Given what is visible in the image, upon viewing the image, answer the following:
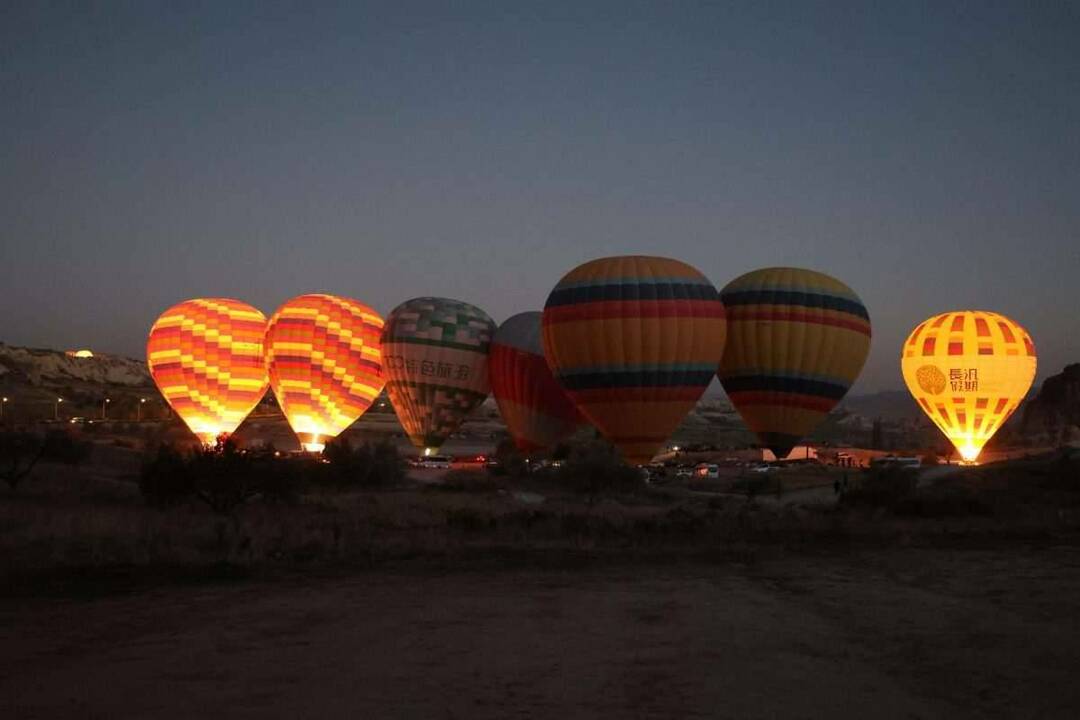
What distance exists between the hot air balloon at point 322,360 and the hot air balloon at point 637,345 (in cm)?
1118

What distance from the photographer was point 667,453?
70062 mm

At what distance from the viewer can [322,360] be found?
3503cm

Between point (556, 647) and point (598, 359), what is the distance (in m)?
16.1

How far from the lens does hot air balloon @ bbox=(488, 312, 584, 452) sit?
3225 cm

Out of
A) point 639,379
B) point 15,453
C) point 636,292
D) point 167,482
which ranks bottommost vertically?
point 167,482

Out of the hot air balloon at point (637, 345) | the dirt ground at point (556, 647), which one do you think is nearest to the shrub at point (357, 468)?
the hot air balloon at point (637, 345)

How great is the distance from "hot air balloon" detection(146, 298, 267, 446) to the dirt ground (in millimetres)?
24483

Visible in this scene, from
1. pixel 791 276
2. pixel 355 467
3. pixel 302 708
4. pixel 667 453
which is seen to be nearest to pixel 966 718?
pixel 302 708

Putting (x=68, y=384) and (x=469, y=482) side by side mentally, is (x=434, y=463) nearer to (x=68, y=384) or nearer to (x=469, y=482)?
(x=469, y=482)

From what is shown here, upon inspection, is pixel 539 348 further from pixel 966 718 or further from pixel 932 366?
pixel 966 718

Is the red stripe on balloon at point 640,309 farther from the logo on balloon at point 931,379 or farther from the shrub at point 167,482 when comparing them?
the logo on balloon at point 931,379

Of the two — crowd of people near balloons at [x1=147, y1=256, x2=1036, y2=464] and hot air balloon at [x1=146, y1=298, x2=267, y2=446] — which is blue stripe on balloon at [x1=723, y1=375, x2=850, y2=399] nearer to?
crowd of people near balloons at [x1=147, y1=256, x2=1036, y2=464]

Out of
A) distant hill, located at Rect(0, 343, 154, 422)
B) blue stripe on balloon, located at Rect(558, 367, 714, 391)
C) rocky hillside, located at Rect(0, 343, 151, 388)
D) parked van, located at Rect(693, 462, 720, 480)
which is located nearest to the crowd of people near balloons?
blue stripe on balloon, located at Rect(558, 367, 714, 391)

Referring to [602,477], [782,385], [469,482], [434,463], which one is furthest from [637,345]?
[434,463]
